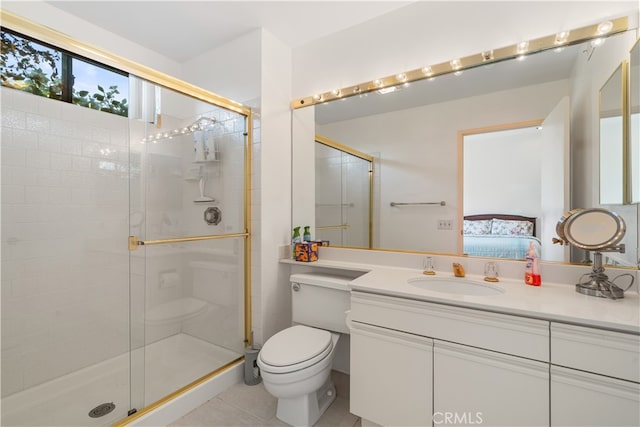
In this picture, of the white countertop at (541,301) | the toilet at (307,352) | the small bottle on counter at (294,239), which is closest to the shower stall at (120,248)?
the small bottle on counter at (294,239)

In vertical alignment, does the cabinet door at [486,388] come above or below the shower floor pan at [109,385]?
above

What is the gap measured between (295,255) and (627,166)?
1.89m

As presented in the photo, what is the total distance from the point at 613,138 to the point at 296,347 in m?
1.88

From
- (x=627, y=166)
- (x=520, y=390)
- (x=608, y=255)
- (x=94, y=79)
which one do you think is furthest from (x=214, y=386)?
(x=627, y=166)

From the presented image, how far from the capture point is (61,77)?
5.90ft

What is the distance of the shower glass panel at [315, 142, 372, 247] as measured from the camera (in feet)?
6.68

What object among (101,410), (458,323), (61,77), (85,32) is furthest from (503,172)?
(85,32)

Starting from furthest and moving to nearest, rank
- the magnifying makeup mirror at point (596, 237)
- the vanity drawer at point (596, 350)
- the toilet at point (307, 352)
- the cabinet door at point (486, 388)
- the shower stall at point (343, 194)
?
the shower stall at point (343, 194), the toilet at point (307, 352), the magnifying makeup mirror at point (596, 237), the cabinet door at point (486, 388), the vanity drawer at point (596, 350)

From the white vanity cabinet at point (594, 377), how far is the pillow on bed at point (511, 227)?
0.65 m

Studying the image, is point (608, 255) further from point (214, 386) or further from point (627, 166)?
point (214, 386)

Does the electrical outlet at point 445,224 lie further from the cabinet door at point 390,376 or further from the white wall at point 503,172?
the cabinet door at point 390,376

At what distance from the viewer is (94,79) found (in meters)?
1.86

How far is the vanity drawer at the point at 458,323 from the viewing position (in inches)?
41.6

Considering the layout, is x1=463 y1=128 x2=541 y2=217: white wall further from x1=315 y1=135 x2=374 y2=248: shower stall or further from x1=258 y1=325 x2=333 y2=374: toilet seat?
x1=258 y1=325 x2=333 y2=374: toilet seat
